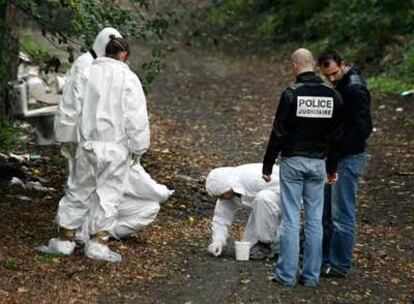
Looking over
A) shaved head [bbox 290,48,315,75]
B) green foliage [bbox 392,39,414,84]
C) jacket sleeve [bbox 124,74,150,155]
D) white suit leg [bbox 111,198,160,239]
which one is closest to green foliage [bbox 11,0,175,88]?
jacket sleeve [bbox 124,74,150,155]

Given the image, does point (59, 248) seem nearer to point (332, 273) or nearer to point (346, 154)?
point (332, 273)

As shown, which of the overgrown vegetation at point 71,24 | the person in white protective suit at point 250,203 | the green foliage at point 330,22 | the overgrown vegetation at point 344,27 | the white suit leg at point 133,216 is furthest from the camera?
the green foliage at point 330,22

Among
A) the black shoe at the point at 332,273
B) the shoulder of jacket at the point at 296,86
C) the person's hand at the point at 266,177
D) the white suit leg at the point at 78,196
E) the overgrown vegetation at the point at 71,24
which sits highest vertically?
the overgrown vegetation at the point at 71,24

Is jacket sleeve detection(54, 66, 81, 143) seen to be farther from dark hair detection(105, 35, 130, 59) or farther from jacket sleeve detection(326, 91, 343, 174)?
jacket sleeve detection(326, 91, 343, 174)

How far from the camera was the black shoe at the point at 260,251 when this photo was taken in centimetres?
800

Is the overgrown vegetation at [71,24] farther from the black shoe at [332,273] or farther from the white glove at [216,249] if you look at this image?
the black shoe at [332,273]

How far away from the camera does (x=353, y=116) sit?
730 cm

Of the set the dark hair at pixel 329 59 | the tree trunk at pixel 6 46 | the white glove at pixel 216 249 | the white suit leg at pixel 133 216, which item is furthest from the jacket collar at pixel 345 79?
the tree trunk at pixel 6 46

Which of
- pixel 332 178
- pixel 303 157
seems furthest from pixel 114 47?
pixel 332 178

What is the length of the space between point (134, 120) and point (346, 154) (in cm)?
174

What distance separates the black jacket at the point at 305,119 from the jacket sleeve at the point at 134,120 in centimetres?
111

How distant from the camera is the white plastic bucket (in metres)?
7.82

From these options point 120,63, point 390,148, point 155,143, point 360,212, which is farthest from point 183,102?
point 120,63

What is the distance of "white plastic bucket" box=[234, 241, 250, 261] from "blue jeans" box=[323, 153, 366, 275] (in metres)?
0.66
